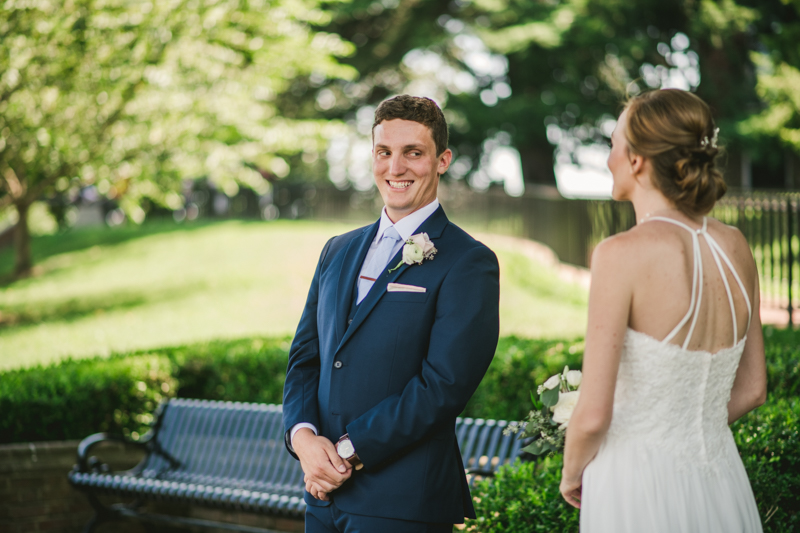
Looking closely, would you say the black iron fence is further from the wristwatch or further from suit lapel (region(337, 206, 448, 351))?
the wristwatch

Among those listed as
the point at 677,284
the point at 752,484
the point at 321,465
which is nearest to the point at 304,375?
the point at 321,465

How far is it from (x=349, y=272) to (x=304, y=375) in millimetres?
483

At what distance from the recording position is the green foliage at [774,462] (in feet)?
12.1

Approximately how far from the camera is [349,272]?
295 centimetres

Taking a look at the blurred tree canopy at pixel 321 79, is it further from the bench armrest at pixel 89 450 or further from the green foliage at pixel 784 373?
the bench armrest at pixel 89 450

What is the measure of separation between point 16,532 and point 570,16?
1897 centimetres

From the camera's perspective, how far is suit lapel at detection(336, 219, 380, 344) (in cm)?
286

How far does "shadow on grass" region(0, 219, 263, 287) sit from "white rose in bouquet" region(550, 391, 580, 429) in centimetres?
2113

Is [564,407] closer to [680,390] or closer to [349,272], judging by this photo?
[680,390]

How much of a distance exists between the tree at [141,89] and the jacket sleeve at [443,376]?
8688 millimetres

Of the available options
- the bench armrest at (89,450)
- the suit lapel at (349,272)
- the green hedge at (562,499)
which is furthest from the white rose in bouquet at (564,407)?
the bench armrest at (89,450)

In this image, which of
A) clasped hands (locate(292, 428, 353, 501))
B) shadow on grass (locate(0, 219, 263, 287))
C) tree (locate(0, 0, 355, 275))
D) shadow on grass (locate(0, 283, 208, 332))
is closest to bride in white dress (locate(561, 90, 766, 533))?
clasped hands (locate(292, 428, 353, 501))

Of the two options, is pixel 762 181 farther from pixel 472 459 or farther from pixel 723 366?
pixel 723 366

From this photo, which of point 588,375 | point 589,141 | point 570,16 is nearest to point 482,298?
point 588,375
